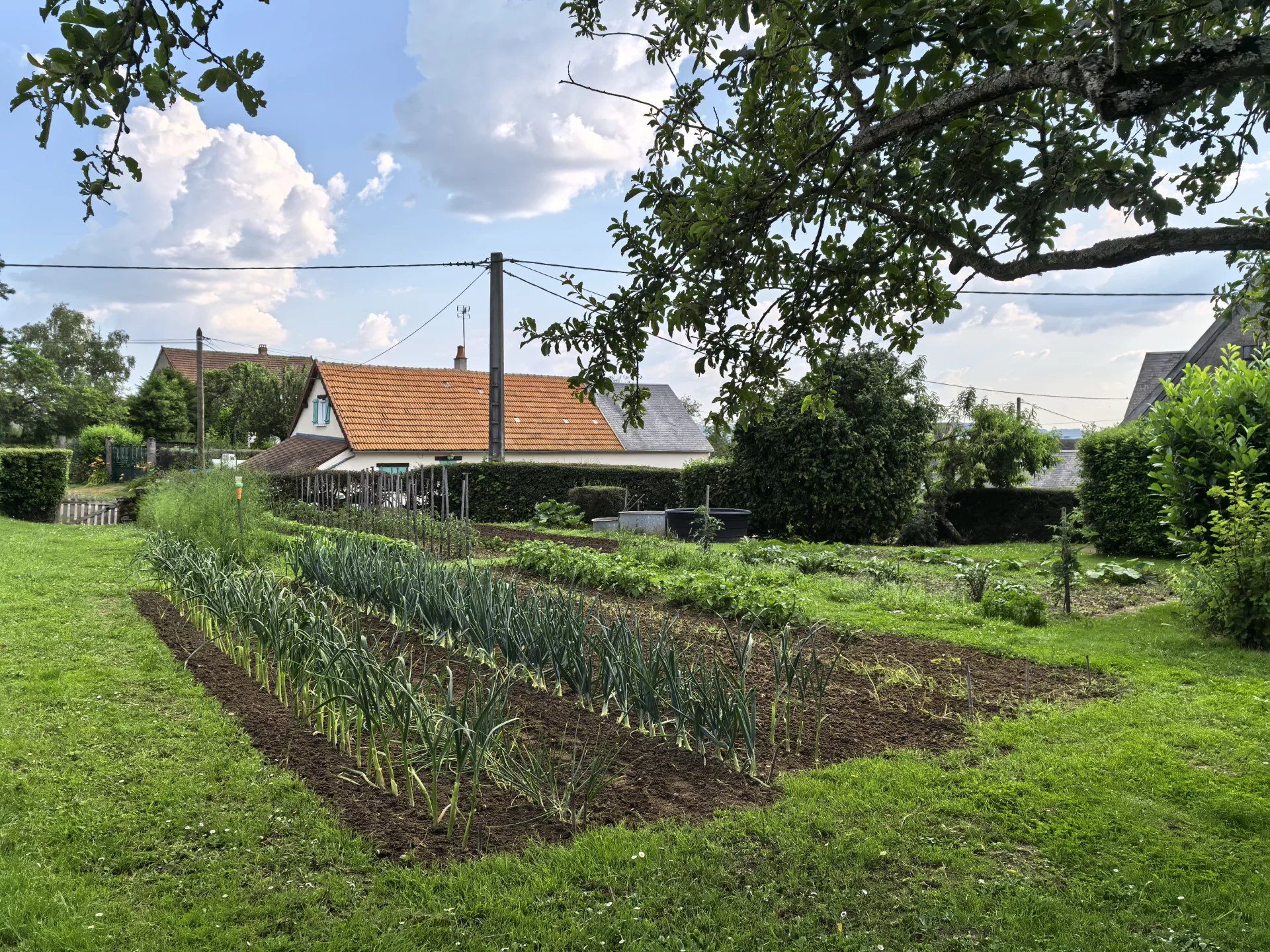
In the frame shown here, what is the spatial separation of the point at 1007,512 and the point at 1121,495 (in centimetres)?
544

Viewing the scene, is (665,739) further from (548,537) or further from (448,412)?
(448,412)

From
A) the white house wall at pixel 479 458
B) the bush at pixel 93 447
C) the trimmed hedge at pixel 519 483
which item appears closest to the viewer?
the trimmed hedge at pixel 519 483

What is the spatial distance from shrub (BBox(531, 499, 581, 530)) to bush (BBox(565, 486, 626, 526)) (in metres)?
0.30

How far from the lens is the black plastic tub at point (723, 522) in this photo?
14930mm

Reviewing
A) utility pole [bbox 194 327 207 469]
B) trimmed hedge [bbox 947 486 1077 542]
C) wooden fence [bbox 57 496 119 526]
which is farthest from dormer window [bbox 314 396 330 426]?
trimmed hedge [bbox 947 486 1077 542]

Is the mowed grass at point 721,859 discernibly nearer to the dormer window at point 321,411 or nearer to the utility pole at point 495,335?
the utility pole at point 495,335

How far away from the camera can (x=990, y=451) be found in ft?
60.2

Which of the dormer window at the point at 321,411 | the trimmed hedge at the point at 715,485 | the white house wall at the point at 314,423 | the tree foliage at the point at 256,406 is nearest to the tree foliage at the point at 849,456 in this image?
the trimmed hedge at the point at 715,485

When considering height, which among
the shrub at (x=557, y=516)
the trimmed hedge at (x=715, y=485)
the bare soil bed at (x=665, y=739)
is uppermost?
the trimmed hedge at (x=715, y=485)

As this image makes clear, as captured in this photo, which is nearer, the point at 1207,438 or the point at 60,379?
the point at 1207,438

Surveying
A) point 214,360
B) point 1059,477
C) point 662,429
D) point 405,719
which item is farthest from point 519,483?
point 214,360

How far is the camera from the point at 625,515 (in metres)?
16.3

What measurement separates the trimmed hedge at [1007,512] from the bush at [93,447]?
31191 mm

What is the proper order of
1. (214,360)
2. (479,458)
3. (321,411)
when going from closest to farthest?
(479,458)
(321,411)
(214,360)
